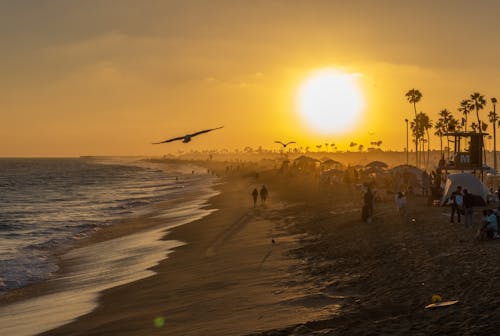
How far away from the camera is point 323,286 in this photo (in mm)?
13711

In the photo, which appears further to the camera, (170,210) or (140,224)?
(170,210)

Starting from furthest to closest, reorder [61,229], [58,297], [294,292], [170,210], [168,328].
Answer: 1. [170,210]
2. [61,229]
3. [58,297]
4. [294,292]
5. [168,328]

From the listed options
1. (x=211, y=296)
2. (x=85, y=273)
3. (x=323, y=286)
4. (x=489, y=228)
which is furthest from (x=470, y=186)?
(x=85, y=273)

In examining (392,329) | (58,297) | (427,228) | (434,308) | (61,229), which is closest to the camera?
(392,329)

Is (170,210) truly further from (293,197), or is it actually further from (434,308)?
(434,308)

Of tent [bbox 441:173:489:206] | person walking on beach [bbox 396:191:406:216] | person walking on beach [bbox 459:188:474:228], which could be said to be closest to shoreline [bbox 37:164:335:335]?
person walking on beach [bbox 396:191:406:216]

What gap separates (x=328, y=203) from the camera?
1427 inches

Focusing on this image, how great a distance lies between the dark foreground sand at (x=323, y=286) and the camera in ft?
32.9

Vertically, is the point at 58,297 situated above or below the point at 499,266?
below

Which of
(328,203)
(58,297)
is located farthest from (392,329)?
(328,203)

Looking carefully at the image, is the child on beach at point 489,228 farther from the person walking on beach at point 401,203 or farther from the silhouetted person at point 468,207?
the person walking on beach at point 401,203

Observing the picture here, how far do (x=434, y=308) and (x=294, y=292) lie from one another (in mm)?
4140

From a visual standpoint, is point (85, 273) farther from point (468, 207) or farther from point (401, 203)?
point (468, 207)

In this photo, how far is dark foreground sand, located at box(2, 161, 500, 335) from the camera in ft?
32.9
